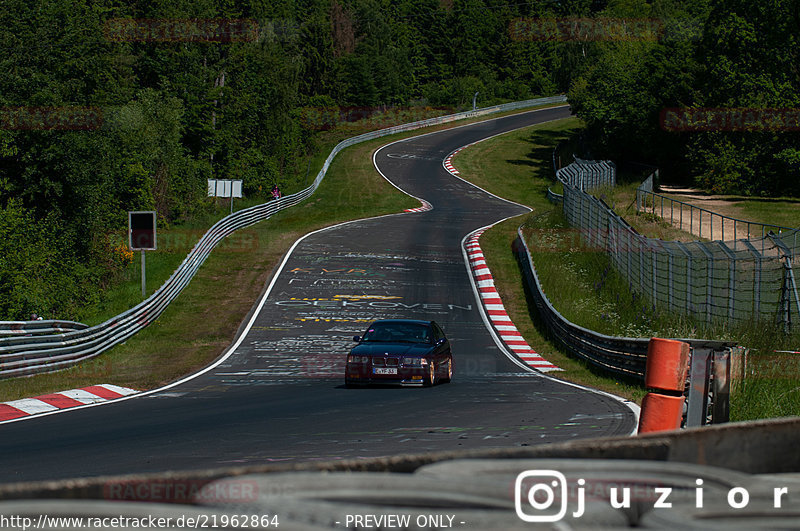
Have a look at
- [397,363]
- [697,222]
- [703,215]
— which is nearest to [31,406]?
[397,363]

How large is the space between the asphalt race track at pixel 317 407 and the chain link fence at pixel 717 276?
13.6 ft

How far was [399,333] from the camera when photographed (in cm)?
1858

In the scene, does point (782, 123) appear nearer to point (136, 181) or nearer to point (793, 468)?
point (136, 181)

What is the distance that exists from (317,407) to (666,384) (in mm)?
6932

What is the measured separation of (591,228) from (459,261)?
6.55 m

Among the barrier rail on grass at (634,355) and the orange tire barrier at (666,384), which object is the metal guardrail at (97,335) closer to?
the barrier rail on grass at (634,355)

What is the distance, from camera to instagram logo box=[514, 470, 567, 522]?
12.6 feet

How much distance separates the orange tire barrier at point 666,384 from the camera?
8.29m

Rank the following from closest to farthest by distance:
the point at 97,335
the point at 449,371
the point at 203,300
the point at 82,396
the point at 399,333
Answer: the point at 82,396 < the point at 449,371 < the point at 399,333 < the point at 97,335 < the point at 203,300

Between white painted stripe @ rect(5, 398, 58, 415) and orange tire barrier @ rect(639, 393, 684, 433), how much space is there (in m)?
9.67

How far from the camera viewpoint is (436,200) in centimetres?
5972


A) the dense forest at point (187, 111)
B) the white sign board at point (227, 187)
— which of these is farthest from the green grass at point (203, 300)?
the dense forest at point (187, 111)

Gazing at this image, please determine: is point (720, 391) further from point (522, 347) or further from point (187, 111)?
point (187, 111)

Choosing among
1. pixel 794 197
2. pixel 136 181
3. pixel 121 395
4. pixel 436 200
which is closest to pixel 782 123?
pixel 794 197
